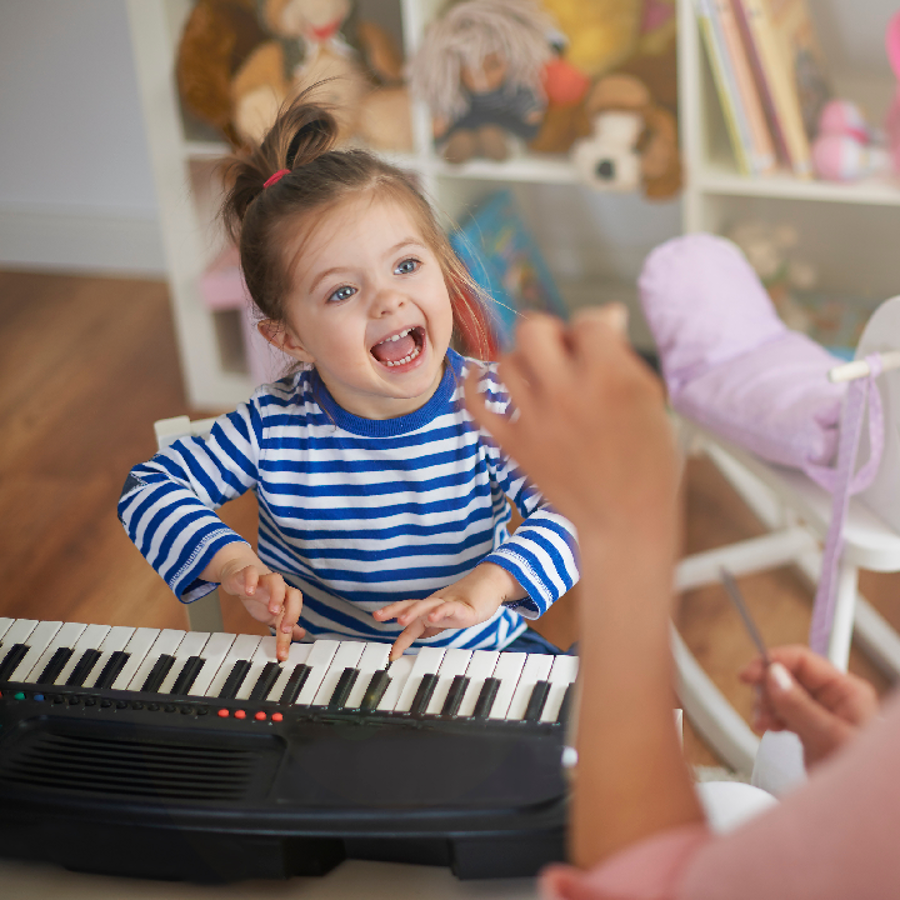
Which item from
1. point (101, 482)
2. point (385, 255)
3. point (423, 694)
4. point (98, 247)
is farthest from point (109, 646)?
point (98, 247)

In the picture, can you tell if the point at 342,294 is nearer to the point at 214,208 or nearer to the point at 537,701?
the point at 537,701

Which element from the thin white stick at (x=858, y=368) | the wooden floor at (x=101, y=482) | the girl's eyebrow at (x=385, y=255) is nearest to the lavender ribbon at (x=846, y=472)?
the thin white stick at (x=858, y=368)

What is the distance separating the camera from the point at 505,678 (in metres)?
0.67

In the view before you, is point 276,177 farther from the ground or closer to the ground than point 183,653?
farther from the ground

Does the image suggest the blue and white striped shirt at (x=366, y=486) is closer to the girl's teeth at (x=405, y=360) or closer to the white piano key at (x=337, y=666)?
the girl's teeth at (x=405, y=360)

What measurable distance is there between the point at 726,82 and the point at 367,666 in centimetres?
119

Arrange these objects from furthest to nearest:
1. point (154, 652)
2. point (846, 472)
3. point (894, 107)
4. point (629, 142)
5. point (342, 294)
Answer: point (629, 142) → point (894, 107) → point (846, 472) → point (342, 294) → point (154, 652)

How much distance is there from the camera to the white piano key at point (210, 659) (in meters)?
0.68

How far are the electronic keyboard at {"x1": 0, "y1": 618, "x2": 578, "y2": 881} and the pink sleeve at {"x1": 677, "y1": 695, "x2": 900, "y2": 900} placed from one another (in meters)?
0.27

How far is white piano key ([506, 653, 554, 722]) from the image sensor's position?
64 cm

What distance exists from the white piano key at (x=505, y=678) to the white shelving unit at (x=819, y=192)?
3.71 ft

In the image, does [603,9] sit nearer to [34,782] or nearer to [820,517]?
[820,517]

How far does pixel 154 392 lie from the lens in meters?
2.04

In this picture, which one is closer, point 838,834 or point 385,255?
point 838,834
